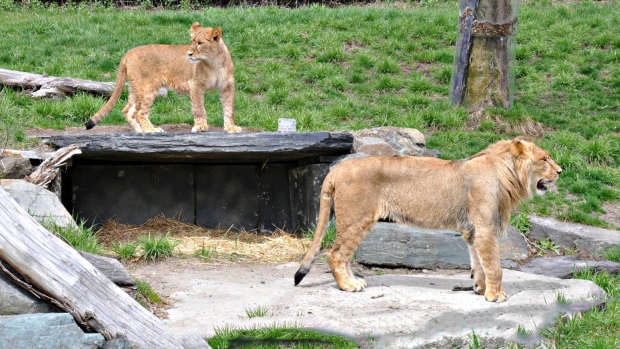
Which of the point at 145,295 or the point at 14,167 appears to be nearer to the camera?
the point at 145,295

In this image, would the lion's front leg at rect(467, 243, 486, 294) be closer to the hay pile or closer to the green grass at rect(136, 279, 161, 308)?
the hay pile

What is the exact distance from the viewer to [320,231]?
7238 mm

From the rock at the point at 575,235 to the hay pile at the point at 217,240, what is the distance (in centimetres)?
260

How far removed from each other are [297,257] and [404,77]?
5.68 meters

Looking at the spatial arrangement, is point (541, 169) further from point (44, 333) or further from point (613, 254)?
point (44, 333)

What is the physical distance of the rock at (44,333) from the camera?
221 inches

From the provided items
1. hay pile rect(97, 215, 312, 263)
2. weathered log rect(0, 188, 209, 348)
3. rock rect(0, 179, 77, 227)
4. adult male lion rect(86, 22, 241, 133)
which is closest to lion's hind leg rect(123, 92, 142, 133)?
adult male lion rect(86, 22, 241, 133)

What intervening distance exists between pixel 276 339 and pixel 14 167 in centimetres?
403

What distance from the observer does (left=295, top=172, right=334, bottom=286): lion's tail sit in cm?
715

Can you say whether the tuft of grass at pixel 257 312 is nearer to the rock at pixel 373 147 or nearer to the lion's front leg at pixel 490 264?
the lion's front leg at pixel 490 264

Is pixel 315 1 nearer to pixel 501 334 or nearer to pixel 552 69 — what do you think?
pixel 552 69

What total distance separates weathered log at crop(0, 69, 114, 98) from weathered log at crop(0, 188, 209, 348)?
19.7 ft

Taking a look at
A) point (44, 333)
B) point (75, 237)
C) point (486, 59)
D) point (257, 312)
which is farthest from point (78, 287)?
point (486, 59)

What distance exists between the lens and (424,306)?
667 cm
